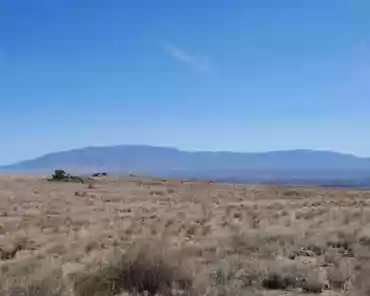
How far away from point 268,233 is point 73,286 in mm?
10154

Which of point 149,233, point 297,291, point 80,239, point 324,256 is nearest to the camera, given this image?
point 297,291

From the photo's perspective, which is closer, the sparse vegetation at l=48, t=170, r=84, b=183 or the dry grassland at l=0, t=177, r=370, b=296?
the dry grassland at l=0, t=177, r=370, b=296

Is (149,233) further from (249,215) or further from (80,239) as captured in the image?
(249,215)

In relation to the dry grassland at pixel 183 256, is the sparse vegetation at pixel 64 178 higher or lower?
higher

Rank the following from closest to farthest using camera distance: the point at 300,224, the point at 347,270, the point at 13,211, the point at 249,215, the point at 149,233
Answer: the point at 347,270, the point at 149,233, the point at 300,224, the point at 249,215, the point at 13,211

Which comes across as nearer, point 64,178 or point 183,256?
point 183,256

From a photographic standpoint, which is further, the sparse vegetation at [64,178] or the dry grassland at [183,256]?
the sparse vegetation at [64,178]

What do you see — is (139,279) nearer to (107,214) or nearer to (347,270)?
(347,270)

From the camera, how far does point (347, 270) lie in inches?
464

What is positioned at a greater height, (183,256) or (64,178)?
(64,178)

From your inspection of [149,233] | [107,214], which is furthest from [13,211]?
[149,233]

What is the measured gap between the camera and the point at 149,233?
20.2m

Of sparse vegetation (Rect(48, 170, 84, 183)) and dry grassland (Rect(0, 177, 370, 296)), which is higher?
sparse vegetation (Rect(48, 170, 84, 183))

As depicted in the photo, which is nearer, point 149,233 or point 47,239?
point 47,239
